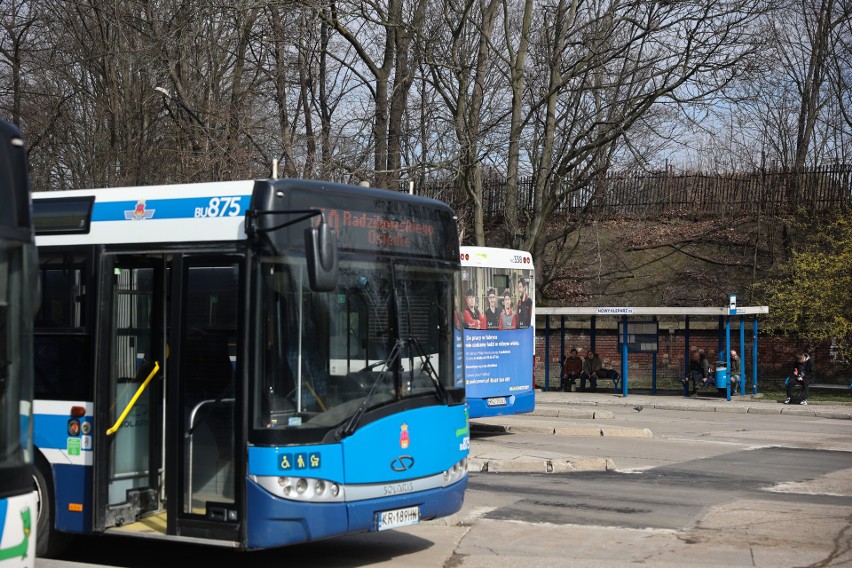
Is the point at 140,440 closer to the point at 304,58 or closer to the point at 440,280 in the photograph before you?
the point at 440,280

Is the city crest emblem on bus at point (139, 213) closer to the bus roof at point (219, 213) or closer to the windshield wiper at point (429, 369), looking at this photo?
the bus roof at point (219, 213)

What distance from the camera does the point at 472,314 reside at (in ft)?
64.7

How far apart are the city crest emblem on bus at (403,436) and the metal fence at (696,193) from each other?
32032 mm

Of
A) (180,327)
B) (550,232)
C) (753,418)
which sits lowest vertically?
(753,418)

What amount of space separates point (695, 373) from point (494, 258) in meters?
13.3

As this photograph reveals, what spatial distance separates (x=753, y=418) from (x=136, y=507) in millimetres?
20175

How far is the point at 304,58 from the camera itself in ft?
86.0

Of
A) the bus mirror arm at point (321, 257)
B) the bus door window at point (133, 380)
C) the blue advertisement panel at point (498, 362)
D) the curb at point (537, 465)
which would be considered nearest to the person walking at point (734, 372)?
the blue advertisement panel at point (498, 362)

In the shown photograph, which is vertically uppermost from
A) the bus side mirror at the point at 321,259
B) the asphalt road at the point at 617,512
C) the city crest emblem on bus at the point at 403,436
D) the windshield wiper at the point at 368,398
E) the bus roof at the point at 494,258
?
the bus roof at the point at 494,258

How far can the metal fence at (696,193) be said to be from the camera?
132ft

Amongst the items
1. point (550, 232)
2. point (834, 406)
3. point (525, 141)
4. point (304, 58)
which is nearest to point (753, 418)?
point (834, 406)

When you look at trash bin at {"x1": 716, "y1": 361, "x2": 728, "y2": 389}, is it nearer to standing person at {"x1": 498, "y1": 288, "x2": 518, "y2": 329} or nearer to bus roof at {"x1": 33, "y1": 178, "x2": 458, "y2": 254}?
standing person at {"x1": 498, "y1": 288, "x2": 518, "y2": 329}

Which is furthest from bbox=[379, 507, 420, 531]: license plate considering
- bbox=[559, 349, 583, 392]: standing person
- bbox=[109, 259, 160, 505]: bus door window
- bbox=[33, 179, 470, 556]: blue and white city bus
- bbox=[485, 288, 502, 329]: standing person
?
bbox=[559, 349, 583, 392]: standing person

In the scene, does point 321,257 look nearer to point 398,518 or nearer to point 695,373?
point 398,518
